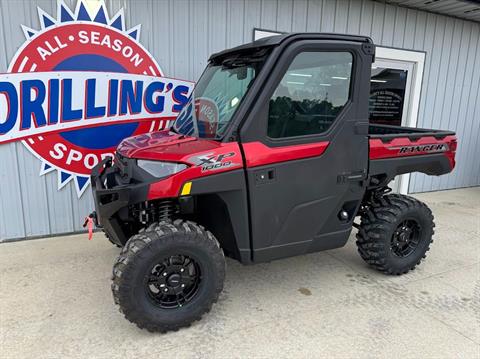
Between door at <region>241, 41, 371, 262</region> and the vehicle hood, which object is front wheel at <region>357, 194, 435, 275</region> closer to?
door at <region>241, 41, 371, 262</region>

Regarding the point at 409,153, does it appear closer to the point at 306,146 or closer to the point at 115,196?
the point at 306,146

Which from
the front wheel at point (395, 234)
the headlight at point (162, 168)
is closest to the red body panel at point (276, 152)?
the headlight at point (162, 168)

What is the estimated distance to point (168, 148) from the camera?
2707 mm

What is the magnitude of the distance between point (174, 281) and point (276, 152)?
122cm

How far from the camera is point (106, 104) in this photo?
437 cm

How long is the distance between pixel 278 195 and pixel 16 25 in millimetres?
3364

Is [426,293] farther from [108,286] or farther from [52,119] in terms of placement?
[52,119]

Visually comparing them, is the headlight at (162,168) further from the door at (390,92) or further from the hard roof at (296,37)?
the door at (390,92)

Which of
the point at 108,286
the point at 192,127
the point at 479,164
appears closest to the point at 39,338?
the point at 108,286

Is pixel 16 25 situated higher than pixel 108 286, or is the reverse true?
pixel 16 25

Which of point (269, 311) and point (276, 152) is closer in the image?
point (276, 152)

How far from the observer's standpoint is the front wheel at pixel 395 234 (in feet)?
11.2

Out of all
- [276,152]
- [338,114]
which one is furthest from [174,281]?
[338,114]

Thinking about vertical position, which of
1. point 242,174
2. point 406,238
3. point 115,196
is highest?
point 242,174
